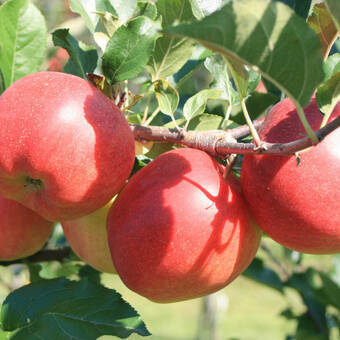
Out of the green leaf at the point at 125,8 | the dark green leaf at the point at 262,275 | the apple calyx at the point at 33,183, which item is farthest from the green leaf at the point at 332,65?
the dark green leaf at the point at 262,275

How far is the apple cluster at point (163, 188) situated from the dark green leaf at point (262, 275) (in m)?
0.79

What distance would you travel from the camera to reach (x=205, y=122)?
85cm

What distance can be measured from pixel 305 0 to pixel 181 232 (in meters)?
0.39

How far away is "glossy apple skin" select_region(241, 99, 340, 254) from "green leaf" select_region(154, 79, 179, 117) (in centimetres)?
16

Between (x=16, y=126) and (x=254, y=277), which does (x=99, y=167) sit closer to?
(x=16, y=126)

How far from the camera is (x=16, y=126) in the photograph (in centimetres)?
63

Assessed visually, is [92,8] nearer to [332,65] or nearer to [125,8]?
[125,8]

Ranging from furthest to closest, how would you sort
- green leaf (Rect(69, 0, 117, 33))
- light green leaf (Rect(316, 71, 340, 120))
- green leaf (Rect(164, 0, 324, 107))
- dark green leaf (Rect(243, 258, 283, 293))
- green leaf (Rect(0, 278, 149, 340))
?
dark green leaf (Rect(243, 258, 283, 293)) < green leaf (Rect(69, 0, 117, 33)) < green leaf (Rect(0, 278, 149, 340)) < light green leaf (Rect(316, 71, 340, 120)) < green leaf (Rect(164, 0, 324, 107))

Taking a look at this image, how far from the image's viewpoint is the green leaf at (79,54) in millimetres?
758

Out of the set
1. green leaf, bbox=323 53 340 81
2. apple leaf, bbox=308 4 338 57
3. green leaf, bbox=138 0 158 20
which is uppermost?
apple leaf, bbox=308 4 338 57

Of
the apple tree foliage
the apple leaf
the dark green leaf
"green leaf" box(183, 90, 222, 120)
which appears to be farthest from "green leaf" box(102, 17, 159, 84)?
the dark green leaf

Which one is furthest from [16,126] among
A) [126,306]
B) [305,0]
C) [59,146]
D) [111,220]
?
[305,0]

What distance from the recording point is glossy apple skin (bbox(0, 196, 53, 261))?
0.90m

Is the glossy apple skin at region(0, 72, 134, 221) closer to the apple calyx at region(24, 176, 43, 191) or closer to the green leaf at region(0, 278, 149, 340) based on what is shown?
the apple calyx at region(24, 176, 43, 191)
